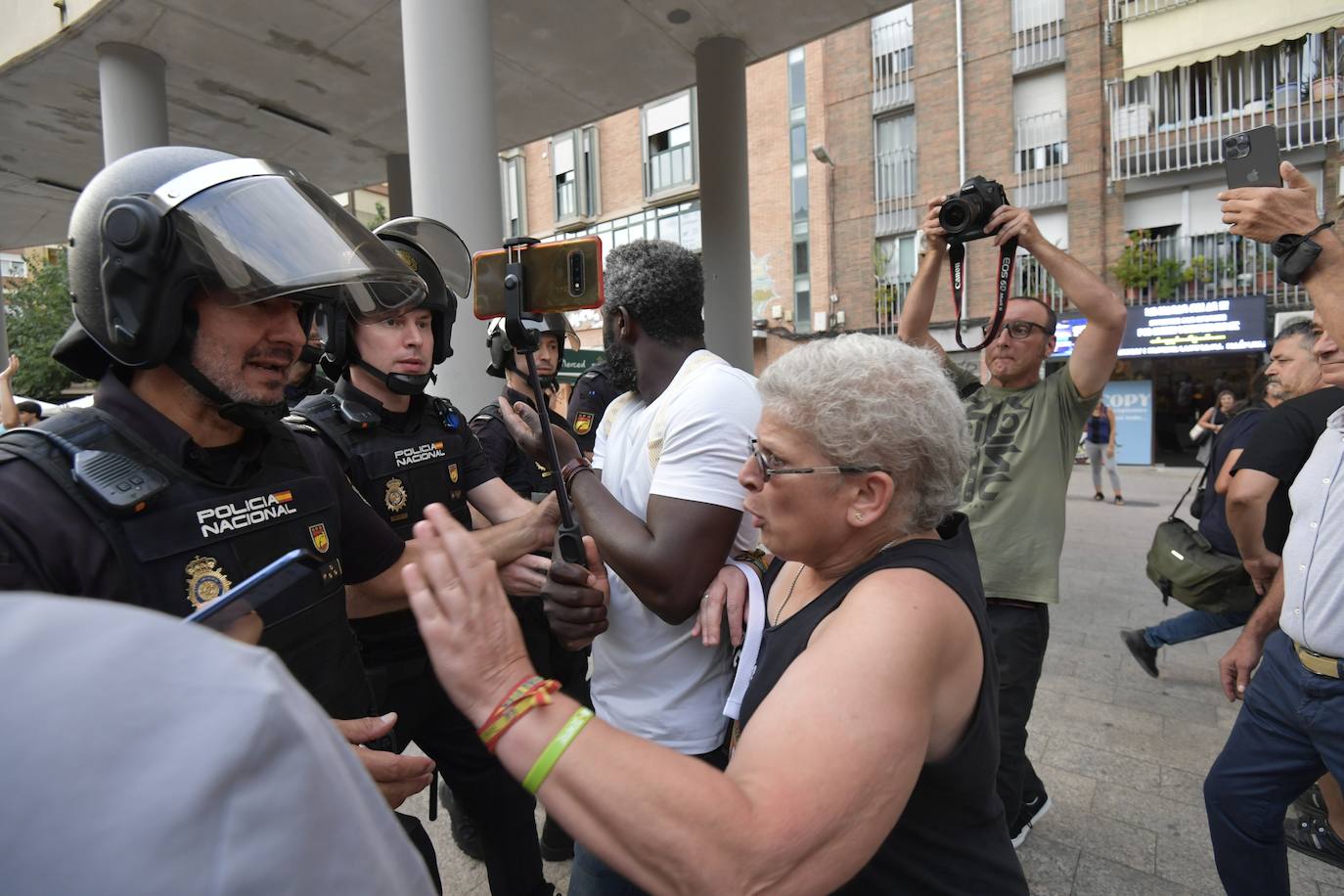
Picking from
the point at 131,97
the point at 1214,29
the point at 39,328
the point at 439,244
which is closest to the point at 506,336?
the point at 439,244

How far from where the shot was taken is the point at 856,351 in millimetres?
1385

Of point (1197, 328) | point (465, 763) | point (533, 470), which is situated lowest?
point (465, 763)

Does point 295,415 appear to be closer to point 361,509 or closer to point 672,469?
point 361,509

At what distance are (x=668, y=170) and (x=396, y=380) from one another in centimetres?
2368

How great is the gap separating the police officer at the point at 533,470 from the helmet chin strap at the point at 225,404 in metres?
0.85

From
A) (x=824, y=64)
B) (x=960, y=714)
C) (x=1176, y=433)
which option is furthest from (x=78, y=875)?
(x=824, y=64)

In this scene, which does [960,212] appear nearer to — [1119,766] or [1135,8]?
[1119,766]

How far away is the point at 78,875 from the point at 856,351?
1.29m

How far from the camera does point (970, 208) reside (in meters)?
2.66

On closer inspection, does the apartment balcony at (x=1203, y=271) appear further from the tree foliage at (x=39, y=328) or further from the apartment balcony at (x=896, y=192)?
the tree foliage at (x=39, y=328)

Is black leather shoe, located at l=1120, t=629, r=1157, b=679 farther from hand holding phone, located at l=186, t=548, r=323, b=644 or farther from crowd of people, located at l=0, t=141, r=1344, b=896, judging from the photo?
hand holding phone, located at l=186, t=548, r=323, b=644

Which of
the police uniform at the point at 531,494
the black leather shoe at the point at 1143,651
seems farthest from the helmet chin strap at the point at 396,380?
the black leather shoe at the point at 1143,651

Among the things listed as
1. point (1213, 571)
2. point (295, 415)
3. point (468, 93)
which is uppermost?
point (468, 93)

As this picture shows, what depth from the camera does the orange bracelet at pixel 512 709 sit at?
994 millimetres
